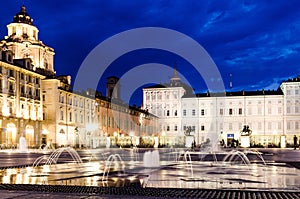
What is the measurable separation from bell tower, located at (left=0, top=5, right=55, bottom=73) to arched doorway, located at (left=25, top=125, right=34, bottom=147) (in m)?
16.2

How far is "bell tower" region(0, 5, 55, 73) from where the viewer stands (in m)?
65.2

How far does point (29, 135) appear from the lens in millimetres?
52938

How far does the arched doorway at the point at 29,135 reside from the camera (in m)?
52.1

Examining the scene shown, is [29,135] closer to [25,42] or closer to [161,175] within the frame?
[25,42]

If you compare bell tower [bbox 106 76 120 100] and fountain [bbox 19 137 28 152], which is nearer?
fountain [bbox 19 137 28 152]

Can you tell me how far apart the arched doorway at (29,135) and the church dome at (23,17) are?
24.4m

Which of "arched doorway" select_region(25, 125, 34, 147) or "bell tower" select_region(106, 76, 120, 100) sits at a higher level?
"bell tower" select_region(106, 76, 120, 100)

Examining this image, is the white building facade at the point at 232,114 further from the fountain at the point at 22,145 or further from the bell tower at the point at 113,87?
the fountain at the point at 22,145

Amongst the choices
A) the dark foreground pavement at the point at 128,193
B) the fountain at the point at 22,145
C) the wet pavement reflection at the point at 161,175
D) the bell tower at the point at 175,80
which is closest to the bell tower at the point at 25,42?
the fountain at the point at 22,145

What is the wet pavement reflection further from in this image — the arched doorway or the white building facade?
the white building facade

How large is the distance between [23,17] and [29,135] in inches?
1019

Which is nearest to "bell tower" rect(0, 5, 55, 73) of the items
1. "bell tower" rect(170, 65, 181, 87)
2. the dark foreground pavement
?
"bell tower" rect(170, 65, 181, 87)

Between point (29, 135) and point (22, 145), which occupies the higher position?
point (29, 135)

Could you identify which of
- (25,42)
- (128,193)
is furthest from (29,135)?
(128,193)
